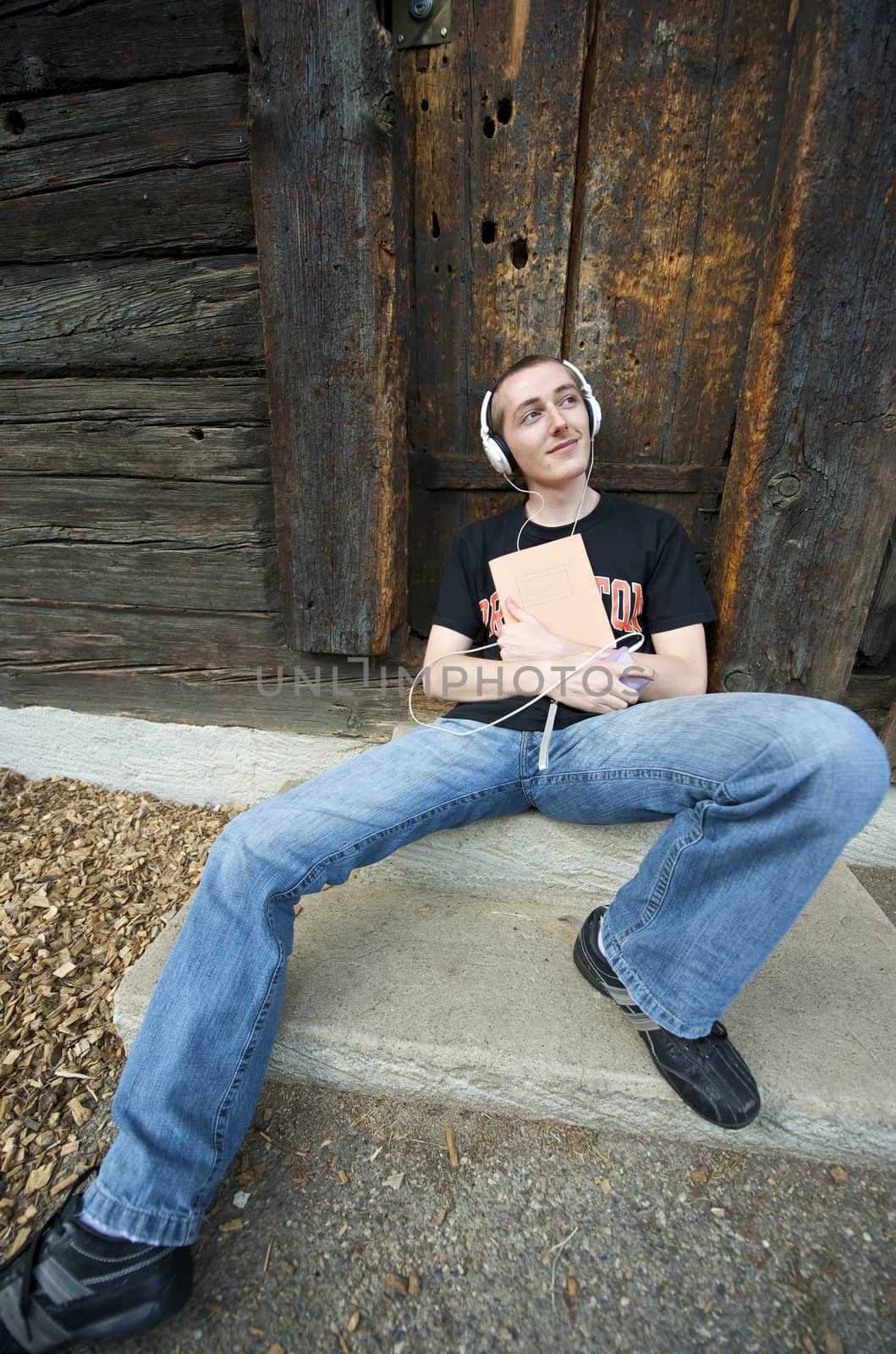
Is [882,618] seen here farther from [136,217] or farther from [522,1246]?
[136,217]

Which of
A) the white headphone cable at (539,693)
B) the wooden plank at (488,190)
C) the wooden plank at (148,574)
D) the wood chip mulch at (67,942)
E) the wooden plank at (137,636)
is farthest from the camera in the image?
the wooden plank at (137,636)

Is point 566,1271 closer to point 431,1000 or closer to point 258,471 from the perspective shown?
point 431,1000

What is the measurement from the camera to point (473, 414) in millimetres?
1890

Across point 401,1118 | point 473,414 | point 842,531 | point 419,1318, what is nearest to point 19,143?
point 473,414

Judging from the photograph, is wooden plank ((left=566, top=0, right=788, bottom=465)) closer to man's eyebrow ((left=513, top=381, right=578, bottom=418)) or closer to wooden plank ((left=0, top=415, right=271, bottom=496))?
man's eyebrow ((left=513, top=381, right=578, bottom=418))

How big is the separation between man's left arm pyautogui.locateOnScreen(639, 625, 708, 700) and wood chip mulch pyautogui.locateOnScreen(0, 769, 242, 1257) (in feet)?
5.11

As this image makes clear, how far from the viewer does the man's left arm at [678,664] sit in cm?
151

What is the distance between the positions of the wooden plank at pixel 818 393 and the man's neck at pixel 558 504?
1.40 feet

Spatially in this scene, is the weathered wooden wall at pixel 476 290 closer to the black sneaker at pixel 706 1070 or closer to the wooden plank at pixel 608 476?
the wooden plank at pixel 608 476

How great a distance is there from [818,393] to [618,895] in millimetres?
1350

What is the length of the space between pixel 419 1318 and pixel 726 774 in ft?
3.54

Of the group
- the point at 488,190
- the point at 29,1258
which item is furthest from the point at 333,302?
the point at 29,1258

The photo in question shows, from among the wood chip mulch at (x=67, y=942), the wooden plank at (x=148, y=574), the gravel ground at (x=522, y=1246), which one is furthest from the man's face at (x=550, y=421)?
the wood chip mulch at (x=67, y=942)

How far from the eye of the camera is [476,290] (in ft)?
5.86
